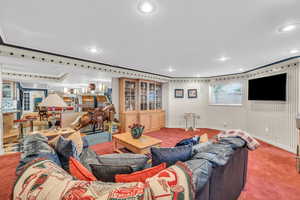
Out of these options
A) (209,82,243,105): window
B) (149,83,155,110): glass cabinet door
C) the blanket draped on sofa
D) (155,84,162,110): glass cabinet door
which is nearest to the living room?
the blanket draped on sofa

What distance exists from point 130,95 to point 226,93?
12.5 ft

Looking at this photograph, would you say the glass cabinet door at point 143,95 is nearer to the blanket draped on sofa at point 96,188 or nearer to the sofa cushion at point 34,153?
the sofa cushion at point 34,153

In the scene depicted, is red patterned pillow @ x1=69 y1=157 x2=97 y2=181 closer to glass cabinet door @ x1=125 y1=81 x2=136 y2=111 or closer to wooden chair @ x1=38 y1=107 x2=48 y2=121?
glass cabinet door @ x1=125 y1=81 x2=136 y2=111

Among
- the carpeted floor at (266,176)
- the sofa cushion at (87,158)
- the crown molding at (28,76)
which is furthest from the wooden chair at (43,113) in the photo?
the sofa cushion at (87,158)

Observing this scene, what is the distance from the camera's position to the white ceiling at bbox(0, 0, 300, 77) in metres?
1.33

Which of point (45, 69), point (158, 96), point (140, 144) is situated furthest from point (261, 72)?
point (45, 69)

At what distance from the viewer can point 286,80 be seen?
3199 mm

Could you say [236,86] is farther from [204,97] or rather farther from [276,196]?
[276,196]

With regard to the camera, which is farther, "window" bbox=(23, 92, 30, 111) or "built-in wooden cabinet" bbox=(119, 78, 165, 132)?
"window" bbox=(23, 92, 30, 111)

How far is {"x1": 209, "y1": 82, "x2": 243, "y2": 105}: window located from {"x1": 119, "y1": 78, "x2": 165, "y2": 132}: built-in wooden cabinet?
2.27 meters

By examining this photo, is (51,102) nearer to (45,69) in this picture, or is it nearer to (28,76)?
(45,69)

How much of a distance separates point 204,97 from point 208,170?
16.3 feet

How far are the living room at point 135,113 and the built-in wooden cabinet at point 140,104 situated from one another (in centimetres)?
8

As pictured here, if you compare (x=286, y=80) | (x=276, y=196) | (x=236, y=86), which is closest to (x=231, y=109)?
(x=236, y=86)
